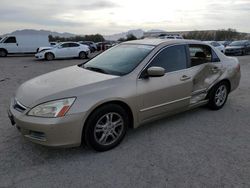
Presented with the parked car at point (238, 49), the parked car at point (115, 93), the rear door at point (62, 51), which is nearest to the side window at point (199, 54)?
the parked car at point (115, 93)

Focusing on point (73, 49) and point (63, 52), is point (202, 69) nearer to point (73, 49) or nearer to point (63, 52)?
point (63, 52)

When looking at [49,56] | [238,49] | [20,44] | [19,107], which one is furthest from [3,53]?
[19,107]

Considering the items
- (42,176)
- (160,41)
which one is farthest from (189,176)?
(160,41)

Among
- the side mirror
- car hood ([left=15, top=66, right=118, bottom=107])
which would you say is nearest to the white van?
car hood ([left=15, top=66, right=118, bottom=107])

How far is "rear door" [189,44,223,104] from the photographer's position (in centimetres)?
462

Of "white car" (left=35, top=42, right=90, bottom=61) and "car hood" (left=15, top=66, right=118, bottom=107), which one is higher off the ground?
"car hood" (left=15, top=66, right=118, bottom=107)

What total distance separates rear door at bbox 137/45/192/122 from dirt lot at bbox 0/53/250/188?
416 millimetres

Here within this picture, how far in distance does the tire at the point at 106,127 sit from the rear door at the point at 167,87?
1.21ft

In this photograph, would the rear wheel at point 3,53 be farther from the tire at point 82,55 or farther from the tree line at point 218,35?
the tree line at point 218,35

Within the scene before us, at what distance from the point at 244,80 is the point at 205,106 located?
4.31m

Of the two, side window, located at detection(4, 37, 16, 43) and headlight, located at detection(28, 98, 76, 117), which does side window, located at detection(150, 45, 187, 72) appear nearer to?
headlight, located at detection(28, 98, 76, 117)

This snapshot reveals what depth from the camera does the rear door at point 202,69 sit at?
15.2ft

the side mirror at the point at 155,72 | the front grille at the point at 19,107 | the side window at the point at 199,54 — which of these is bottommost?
the front grille at the point at 19,107

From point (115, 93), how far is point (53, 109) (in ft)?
2.82
